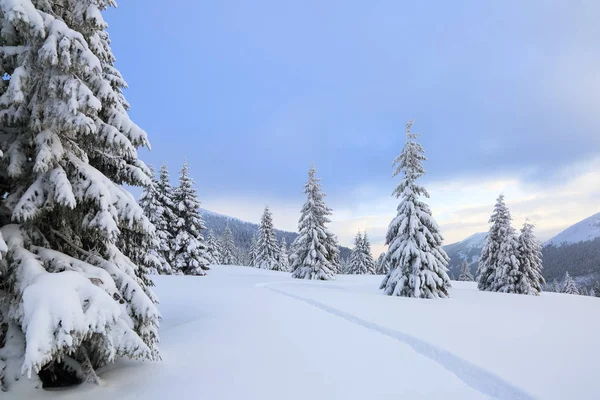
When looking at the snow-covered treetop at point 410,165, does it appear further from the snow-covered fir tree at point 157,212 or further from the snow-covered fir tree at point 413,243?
the snow-covered fir tree at point 157,212

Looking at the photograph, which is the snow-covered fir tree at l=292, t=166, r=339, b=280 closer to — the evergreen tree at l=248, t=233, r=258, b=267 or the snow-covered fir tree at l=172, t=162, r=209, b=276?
the snow-covered fir tree at l=172, t=162, r=209, b=276

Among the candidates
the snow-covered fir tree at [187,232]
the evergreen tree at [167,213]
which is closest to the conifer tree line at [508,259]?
the snow-covered fir tree at [187,232]

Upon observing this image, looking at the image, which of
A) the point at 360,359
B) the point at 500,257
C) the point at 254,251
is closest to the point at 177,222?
the point at 360,359

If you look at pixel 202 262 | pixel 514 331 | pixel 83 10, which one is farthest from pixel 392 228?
pixel 202 262

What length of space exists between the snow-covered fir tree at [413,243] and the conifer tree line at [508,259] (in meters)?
13.4

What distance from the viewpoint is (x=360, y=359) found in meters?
6.78

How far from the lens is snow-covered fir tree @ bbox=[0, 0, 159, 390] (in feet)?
14.3

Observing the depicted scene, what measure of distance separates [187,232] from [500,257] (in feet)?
100

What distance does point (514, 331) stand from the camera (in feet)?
30.3

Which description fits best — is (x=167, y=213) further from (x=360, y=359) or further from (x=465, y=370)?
(x=465, y=370)

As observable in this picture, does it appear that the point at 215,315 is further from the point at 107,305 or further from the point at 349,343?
the point at 107,305

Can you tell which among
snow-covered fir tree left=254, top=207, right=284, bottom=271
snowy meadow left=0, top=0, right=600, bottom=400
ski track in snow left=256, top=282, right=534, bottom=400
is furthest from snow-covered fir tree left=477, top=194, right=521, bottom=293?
snow-covered fir tree left=254, top=207, right=284, bottom=271

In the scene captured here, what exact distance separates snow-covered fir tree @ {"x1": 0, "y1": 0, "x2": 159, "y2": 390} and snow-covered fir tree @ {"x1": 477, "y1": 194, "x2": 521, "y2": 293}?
30873 millimetres

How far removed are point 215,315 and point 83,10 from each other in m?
9.26
